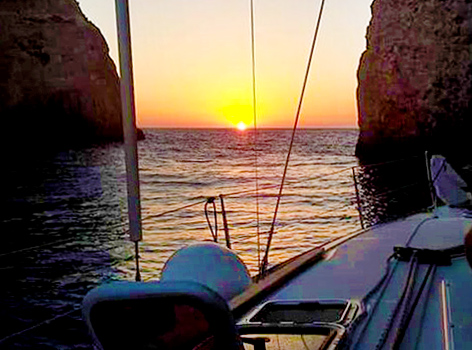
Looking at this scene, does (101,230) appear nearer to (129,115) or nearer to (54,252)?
(54,252)

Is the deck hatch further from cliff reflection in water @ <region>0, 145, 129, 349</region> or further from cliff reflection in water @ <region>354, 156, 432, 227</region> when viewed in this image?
cliff reflection in water @ <region>354, 156, 432, 227</region>

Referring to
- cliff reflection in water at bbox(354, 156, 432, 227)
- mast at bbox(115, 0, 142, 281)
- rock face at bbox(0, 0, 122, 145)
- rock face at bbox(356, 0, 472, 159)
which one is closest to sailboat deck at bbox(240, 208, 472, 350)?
→ mast at bbox(115, 0, 142, 281)

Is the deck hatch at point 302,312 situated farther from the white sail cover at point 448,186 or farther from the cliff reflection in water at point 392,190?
the cliff reflection in water at point 392,190

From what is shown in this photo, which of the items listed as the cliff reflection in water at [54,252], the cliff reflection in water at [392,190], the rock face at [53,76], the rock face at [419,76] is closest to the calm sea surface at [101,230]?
the cliff reflection in water at [54,252]

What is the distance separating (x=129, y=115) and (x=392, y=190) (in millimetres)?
6157

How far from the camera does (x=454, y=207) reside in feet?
17.9

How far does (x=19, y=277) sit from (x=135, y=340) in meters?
8.57

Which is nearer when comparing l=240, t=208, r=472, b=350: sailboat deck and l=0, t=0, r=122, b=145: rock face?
l=240, t=208, r=472, b=350: sailboat deck

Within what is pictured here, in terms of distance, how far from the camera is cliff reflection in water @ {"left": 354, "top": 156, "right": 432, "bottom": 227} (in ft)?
45.2

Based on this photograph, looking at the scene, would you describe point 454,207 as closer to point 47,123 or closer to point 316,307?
point 316,307

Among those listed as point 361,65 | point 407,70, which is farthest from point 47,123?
point 407,70

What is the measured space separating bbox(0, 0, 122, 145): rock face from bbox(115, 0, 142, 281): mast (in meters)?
48.1

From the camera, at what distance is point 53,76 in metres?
53.8

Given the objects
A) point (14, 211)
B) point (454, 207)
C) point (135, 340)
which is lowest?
point (14, 211)
